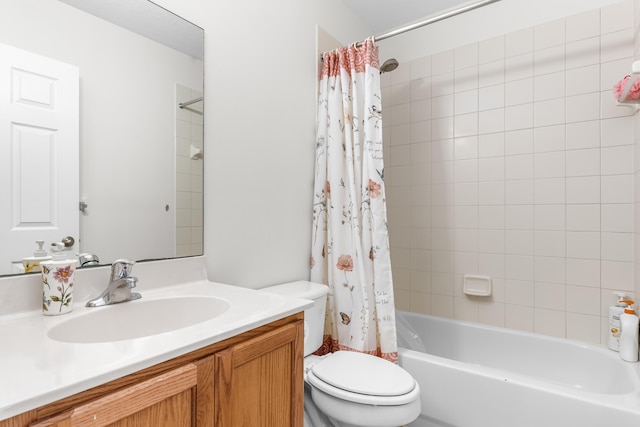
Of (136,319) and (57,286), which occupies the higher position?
(57,286)

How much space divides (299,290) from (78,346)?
1.00 meters

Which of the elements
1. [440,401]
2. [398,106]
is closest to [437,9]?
[398,106]

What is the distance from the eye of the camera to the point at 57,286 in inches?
34.5

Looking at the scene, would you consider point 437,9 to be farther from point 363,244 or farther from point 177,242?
point 177,242

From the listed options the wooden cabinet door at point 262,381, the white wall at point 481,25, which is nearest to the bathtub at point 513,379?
the wooden cabinet door at point 262,381

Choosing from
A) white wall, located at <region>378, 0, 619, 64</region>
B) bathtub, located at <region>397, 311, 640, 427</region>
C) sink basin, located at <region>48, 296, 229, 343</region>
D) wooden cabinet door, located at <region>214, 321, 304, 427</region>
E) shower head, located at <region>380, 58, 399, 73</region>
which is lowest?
bathtub, located at <region>397, 311, 640, 427</region>

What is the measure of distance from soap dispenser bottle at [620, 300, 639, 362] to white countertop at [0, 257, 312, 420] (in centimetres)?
163

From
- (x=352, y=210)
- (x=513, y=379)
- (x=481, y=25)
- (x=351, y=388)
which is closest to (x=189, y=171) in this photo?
(x=352, y=210)

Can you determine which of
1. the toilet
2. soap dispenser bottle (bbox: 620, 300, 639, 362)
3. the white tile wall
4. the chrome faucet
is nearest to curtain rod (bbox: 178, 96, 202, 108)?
the chrome faucet

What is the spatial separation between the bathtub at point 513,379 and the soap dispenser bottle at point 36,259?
1481 millimetres

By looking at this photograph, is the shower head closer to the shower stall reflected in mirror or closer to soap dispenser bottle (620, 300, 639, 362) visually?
the shower stall reflected in mirror

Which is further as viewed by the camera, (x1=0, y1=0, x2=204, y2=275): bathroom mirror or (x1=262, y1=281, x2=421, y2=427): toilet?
(x1=262, y1=281, x2=421, y2=427): toilet

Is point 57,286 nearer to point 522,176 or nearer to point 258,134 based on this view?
point 258,134

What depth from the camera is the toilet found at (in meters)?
1.21
